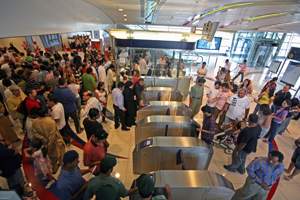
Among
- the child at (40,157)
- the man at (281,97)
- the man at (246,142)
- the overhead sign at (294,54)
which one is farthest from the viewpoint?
the overhead sign at (294,54)

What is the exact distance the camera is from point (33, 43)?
6.82 meters

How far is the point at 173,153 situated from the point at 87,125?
1635 mm

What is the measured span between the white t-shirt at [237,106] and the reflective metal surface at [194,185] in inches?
95.1

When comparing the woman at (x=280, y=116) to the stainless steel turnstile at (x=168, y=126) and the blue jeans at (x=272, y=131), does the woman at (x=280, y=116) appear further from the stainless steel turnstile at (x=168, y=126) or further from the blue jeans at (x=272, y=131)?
→ the stainless steel turnstile at (x=168, y=126)

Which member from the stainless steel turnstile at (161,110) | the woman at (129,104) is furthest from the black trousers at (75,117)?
the stainless steel turnstile at (161,110)

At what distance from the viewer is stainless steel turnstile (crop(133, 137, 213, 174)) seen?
3398mm

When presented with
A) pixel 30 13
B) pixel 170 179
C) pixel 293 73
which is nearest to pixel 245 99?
pixel 170 179

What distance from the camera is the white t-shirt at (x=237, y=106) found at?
460 centimetres

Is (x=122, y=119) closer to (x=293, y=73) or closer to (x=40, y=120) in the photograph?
(x=40, y=120)

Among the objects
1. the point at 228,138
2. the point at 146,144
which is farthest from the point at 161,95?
the point at 146,144

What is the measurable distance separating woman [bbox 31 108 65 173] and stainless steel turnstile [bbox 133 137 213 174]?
151cm

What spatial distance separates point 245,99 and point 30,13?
17.3 feet

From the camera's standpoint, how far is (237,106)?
Answer: 15.2ft

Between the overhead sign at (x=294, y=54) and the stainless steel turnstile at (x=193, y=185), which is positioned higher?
the overhead sign at (x=294, y=54)
